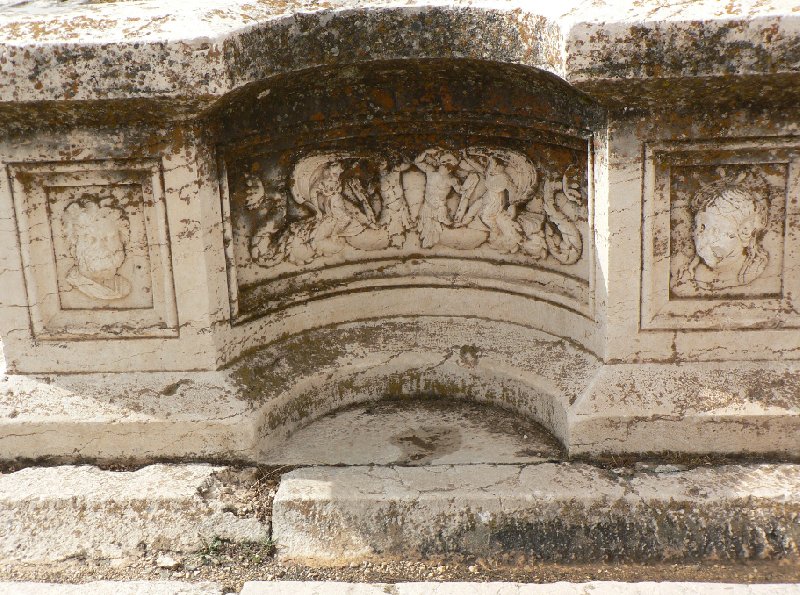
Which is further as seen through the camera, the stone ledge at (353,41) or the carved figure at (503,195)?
the carved figure at (503,195)

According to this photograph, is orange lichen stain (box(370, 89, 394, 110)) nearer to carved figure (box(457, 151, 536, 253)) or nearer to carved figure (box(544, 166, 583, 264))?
carved figure (box(457, 151, 536, 253))

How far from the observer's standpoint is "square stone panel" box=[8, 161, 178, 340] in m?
2.89

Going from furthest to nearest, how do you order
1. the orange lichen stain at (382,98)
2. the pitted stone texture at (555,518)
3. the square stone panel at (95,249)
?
the orange lichen stain at (382,98), the square stone panel at (95,249), the pitted stone texture at (555,518)

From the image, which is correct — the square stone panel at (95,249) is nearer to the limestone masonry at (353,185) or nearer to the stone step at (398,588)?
the limestone masonry at (353,185)

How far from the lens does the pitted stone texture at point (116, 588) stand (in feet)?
8.25

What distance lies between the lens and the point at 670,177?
282cm

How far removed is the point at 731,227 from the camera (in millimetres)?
2830

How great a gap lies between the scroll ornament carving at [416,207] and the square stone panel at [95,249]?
0.40 m

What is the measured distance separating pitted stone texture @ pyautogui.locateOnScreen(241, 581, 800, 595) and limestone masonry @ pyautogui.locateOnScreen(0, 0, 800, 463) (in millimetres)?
534

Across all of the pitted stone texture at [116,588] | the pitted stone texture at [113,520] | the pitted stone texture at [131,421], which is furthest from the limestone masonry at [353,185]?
the pitted stone texture at [116,588]

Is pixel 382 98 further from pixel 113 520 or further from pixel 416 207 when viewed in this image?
pixel 113 520

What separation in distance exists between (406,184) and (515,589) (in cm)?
161

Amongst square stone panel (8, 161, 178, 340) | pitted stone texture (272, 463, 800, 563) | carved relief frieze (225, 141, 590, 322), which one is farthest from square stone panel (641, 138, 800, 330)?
square stone panel (8, 161, 178, 340)

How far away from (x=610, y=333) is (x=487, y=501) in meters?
0.68
